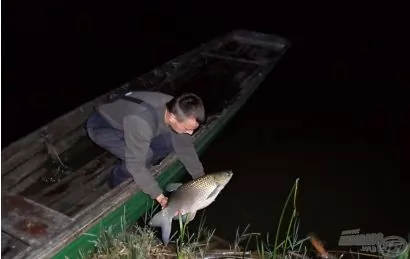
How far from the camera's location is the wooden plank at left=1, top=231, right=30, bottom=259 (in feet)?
11.3

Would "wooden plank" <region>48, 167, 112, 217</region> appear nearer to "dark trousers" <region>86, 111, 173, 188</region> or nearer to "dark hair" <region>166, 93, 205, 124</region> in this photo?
"dark trousers" <region>86, 111, 173, 188</region>

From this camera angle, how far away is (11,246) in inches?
139

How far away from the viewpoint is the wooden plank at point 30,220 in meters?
3.60

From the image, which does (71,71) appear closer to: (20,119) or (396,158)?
(20,119)

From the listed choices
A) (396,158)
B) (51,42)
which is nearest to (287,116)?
(396,158)

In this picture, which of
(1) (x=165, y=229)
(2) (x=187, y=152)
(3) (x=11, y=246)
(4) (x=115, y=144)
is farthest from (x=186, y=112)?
(3) (x=11, y=246)

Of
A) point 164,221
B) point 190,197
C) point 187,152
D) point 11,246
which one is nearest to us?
point 11,246

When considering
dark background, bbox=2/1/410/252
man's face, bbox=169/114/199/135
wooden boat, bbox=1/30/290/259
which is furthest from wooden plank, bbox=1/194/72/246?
dark background, bbox=2/1/410/252

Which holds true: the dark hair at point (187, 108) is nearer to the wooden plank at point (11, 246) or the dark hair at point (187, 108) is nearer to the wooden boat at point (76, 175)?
the wooden boat at point (76, 175)

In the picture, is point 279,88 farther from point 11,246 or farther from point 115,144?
point 11,246

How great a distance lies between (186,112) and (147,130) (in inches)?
16.6

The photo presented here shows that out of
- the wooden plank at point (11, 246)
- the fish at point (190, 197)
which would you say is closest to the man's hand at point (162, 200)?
the fish at point (190, 197)

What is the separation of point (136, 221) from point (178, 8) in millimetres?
12430

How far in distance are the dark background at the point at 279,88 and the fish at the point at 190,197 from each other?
140cm
